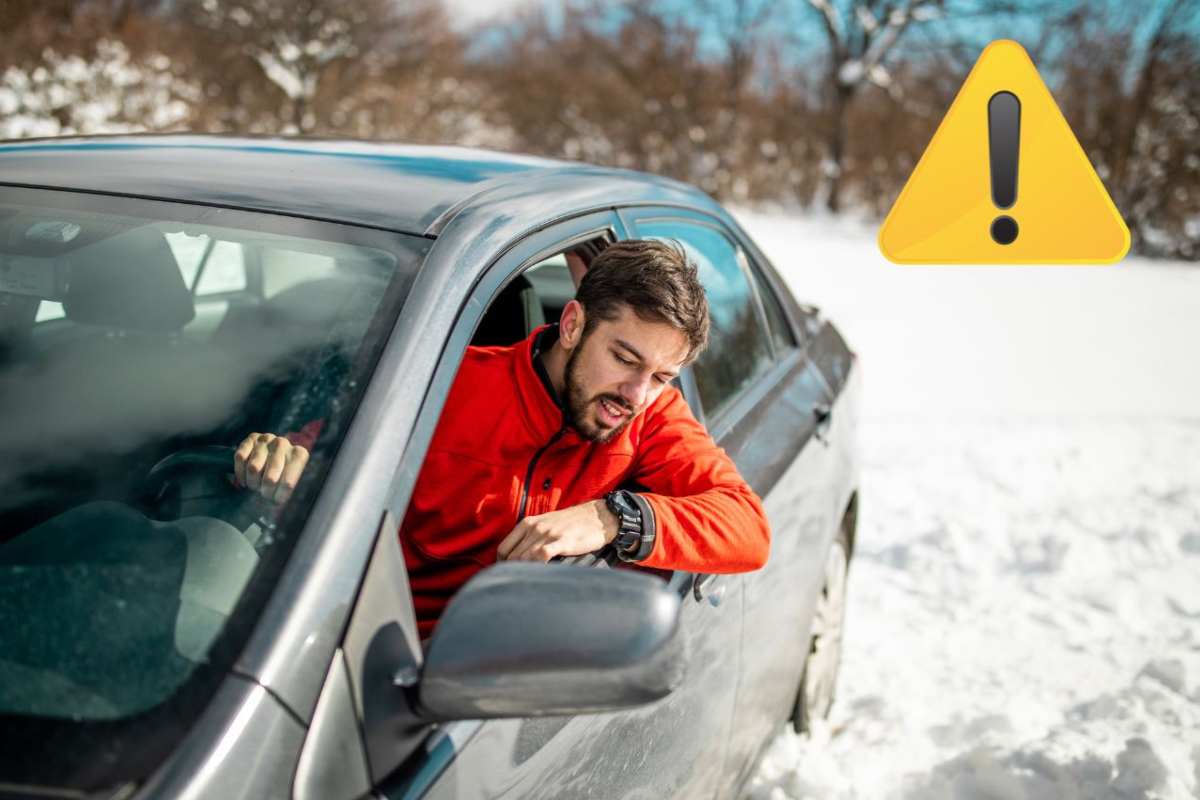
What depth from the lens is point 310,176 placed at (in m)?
1.68

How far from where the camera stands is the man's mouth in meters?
1.75

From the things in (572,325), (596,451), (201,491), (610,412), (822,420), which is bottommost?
(822,420)

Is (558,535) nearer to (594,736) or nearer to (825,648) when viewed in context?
(594,736)

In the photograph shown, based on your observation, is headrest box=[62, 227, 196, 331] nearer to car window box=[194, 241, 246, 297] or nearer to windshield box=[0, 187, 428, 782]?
windshield box=[0, 187, 428, 782]

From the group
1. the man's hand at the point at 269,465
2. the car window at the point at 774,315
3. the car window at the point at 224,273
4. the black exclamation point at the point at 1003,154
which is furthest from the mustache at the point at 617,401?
the car window at the point at 224,273

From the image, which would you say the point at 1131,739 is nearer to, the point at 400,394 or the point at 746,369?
the point at 746,369

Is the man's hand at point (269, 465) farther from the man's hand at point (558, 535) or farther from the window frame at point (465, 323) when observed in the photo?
the man's hand at point (558, 535)

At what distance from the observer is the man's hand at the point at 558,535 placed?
4.90ft

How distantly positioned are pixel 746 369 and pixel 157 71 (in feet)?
38.1

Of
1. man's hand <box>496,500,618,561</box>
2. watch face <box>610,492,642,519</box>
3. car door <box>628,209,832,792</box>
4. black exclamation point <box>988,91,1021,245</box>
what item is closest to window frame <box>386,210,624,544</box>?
man's hand <box>496,500,618,561</box>

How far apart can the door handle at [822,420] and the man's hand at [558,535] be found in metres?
1.19

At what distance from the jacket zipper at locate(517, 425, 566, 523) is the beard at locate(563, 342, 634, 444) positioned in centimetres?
3

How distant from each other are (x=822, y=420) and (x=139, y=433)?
6.04 ft

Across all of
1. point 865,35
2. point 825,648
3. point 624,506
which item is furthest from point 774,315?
point 865,35
